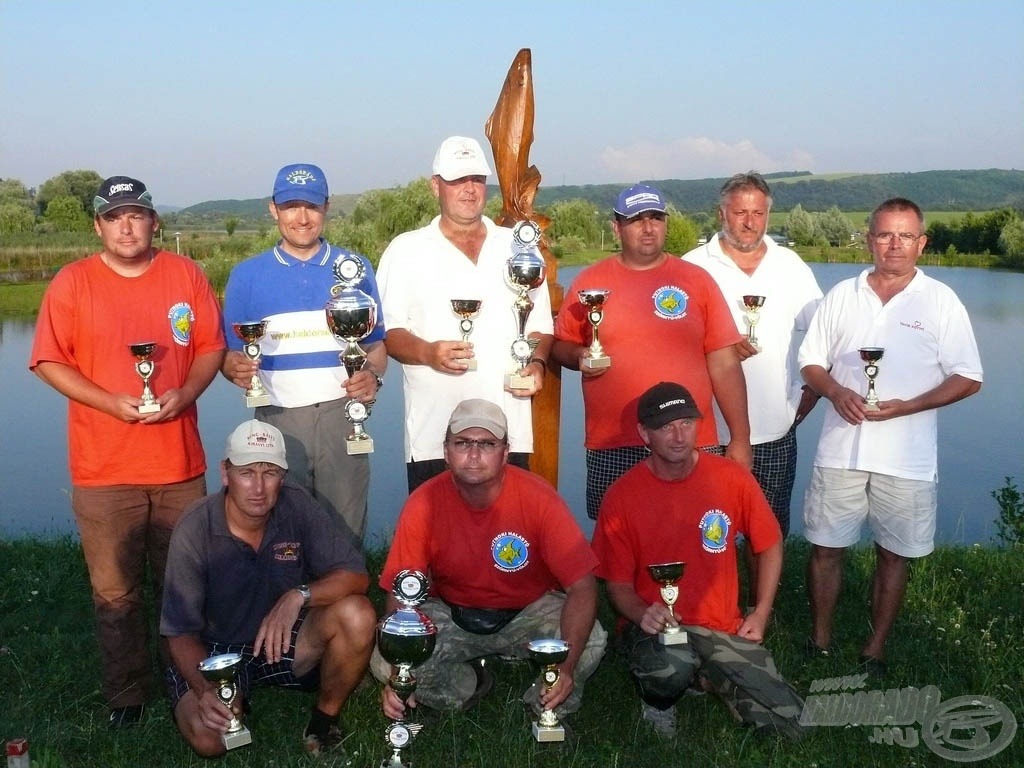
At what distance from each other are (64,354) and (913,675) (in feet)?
12.4

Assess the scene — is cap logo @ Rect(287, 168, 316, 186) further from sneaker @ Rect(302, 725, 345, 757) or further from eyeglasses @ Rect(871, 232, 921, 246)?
eyeglasses @ Rect(871, 232, 921, 246)

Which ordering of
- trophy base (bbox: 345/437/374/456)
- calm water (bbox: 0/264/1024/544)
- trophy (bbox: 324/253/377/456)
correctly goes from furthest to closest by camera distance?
calm water (bbox: 0/264/1024/544), trophy base (bbox: 345/437/374/456), trophy (bbox: 324/253/377/456)

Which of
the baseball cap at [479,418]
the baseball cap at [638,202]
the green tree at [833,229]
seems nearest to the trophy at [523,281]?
the baseball cap at [638,202]

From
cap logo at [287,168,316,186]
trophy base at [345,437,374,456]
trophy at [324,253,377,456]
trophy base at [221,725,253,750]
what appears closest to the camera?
trophy base at [221,725,253,750]

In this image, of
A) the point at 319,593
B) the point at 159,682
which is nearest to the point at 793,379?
the point at 319,593

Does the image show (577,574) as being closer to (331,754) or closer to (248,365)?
(331,754)

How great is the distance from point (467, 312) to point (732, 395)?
1271 millimetres

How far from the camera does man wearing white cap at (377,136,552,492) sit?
431 cm

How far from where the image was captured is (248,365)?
4.15 metres

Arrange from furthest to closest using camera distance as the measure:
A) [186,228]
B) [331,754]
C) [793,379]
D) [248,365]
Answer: [186,228] → [793,379] → [248,365] → [331,754]

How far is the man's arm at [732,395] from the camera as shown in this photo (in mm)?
4395

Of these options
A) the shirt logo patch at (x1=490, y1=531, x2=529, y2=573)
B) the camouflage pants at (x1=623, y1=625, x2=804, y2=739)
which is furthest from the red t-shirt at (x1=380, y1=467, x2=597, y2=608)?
the camouflage pants at (x1=623, y1=625, x2=804, y2=739)

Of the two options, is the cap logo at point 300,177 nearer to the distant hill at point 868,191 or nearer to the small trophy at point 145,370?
the small trophy at point 145,370

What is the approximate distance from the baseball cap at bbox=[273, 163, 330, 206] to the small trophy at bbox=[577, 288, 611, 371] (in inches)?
48.2
